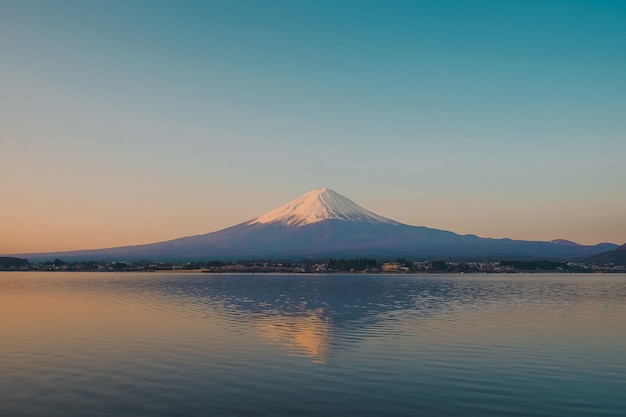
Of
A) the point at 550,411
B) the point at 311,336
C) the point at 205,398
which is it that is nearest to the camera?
the point at 550,411

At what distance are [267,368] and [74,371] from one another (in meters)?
7.63

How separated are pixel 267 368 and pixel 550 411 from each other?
10.7 meters

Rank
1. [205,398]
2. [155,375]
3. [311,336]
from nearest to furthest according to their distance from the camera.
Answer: [205,398], [155,375], [311,336]

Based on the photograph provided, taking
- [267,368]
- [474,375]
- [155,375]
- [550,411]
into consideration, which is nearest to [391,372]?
[474,375]

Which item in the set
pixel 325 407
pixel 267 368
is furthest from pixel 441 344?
pixel 325 407

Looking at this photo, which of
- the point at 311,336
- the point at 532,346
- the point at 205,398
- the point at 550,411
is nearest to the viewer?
the point at 550,411

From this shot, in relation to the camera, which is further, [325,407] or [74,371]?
[74,371]

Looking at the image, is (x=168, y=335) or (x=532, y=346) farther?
(x=168, y=335)

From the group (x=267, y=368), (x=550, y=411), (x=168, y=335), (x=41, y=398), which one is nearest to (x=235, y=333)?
(x=168, y=335)

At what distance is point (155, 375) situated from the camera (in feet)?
68.9

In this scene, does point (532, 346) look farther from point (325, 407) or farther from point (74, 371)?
point (74, 371)

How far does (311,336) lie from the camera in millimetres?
31328

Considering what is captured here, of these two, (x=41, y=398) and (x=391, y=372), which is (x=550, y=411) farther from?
(x=41, y=398)

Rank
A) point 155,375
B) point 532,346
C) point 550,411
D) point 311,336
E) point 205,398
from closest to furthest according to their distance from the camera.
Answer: point 550,411 < point 205,398 < point 155,375 < point 532,346 < point 311,336
